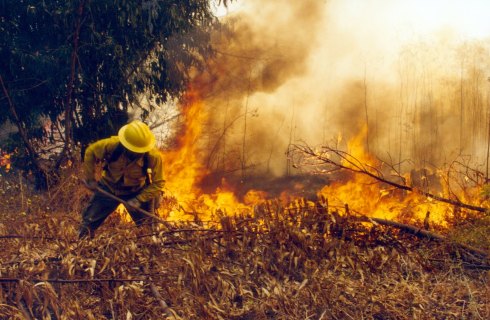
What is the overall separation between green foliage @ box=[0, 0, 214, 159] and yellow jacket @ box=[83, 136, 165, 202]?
2.22 metres

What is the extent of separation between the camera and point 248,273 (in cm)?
471

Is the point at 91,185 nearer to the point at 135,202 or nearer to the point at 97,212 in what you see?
the point at 97,212

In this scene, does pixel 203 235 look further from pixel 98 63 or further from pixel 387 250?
pixel 98 63

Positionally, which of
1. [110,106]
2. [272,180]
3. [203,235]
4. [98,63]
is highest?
[98,63]

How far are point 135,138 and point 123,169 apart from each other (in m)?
0.48

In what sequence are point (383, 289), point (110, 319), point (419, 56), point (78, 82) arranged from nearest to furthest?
point (110, 319)
point (383, 289)
point (78, 82)
point (419, 56)

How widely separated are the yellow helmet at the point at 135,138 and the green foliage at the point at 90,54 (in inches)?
94.3

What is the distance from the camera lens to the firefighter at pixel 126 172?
18.6ft

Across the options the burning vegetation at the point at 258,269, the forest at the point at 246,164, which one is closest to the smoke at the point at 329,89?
the forest at the point at 246,164

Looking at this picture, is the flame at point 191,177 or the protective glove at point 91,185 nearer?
the protective glove at point 91,185

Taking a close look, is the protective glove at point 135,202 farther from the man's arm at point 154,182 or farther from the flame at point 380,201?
the flame at point 380,201

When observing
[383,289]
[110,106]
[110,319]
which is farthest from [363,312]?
[110,106]

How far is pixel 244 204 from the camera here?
29.0 feet

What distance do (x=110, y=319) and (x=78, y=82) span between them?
489 centimetres
